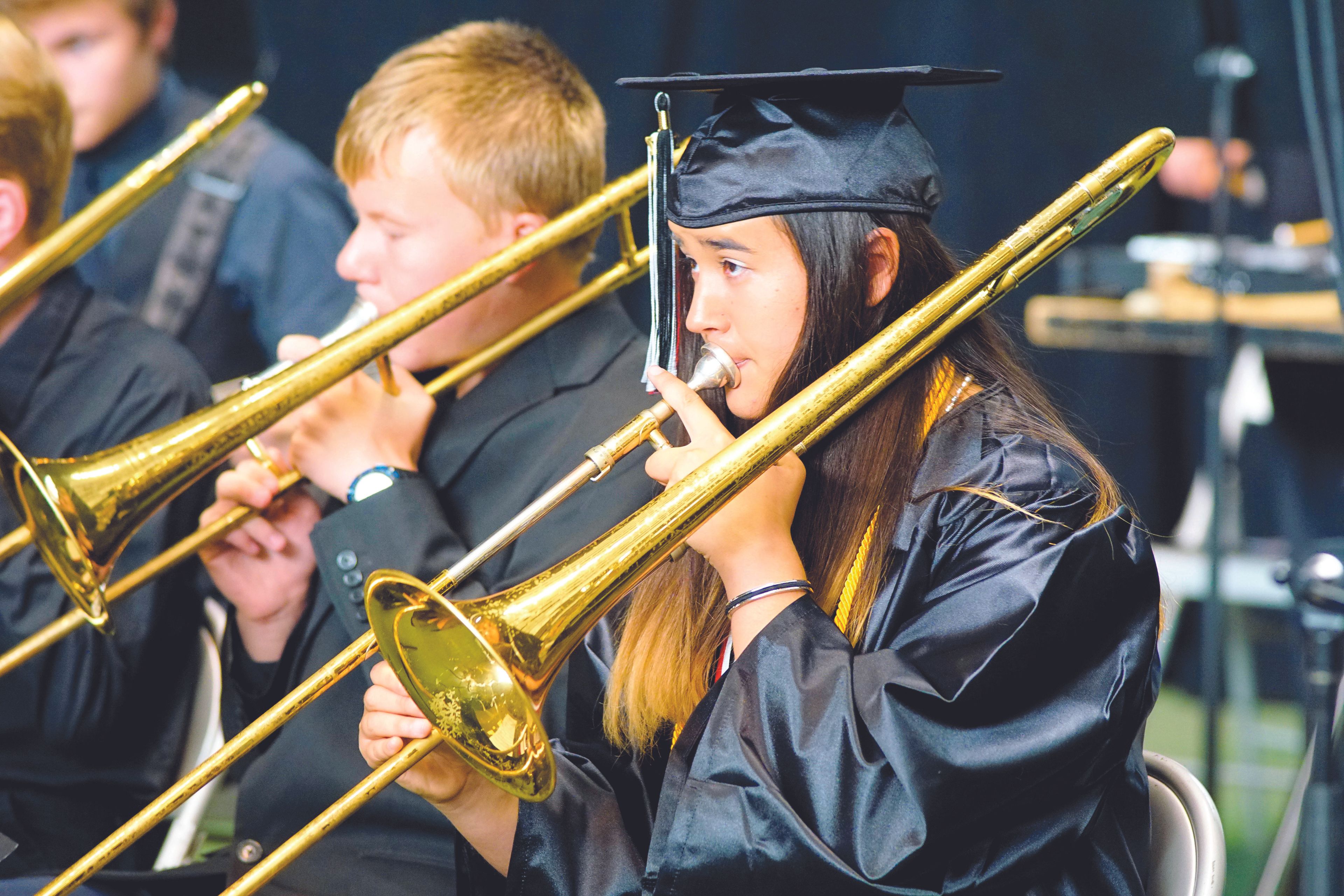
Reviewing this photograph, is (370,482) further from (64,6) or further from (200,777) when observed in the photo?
(64,6)

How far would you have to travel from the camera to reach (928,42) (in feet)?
11.7

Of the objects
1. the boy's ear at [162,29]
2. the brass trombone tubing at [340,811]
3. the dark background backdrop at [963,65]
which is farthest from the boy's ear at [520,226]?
the dark background backdrop at [963,65]

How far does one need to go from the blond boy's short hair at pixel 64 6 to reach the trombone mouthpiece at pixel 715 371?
1.93 metres

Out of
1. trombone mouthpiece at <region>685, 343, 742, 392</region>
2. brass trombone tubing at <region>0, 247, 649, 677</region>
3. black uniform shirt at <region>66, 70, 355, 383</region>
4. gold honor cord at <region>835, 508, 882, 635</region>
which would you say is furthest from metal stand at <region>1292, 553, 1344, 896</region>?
black uniform shirt at <region>66, 70, 355, 383</region>

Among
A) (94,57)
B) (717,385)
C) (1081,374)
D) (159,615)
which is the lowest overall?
(1081,374)

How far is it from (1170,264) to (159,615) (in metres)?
2.42

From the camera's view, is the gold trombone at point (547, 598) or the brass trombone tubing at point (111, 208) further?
the brass trombone tubing at point (111, 208)

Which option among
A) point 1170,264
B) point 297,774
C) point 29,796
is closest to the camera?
point 297,774

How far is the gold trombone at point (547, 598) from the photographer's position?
1044mm

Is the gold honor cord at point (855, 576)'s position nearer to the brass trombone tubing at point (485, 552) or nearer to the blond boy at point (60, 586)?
the brass trombone tubing at point (485, 552)

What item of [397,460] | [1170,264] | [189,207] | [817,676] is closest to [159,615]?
[397,460]

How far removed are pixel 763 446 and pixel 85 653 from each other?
3.77ft

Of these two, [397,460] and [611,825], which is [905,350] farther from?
[397,460]

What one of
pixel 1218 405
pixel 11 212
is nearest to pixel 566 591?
pixel 11 212
